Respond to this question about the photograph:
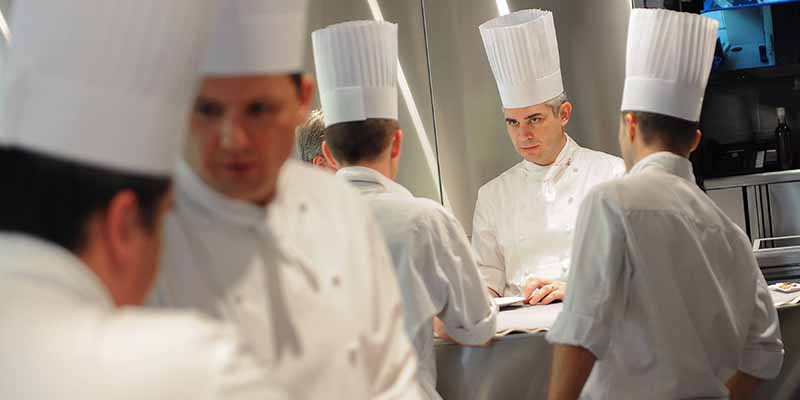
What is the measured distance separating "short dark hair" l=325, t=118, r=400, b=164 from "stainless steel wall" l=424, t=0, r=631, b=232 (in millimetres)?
2082

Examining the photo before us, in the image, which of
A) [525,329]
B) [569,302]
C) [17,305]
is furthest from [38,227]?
[525,329]

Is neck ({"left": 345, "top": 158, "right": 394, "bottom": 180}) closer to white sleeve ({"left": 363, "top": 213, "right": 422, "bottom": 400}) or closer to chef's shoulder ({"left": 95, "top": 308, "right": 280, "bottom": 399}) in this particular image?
white sleeve ({"left": 363, "top": 213, "right": 422, "bottom": 400})

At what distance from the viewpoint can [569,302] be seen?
2.02m

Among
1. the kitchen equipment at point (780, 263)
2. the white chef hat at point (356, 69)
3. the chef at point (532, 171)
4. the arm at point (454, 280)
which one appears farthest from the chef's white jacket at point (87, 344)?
the kitchen equipment at point (780, 263)

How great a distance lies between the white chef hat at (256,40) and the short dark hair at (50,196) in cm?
18

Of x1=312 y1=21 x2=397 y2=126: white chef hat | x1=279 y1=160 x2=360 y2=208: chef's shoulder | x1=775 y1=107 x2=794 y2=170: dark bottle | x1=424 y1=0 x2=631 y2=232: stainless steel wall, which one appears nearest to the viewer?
x1=279 y1=160 x2=360 y2=208: chef's shoulder

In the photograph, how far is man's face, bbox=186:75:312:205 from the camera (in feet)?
2.70

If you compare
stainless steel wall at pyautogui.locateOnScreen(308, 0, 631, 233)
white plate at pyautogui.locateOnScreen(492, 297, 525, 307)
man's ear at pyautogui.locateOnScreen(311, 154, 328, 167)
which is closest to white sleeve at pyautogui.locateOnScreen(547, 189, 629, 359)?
white plate at pyautogui.locateOnScreen(492, 297, 525, 307)

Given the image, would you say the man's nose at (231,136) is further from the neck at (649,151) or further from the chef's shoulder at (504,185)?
the chef's shoulder at (504,185)

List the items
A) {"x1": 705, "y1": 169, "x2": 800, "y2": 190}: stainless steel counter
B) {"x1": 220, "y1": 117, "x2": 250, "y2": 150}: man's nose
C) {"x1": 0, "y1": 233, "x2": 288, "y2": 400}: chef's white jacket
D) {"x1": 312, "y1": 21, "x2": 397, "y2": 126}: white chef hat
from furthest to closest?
{"x1": 705, "y1": 169, "x2": 800, "y2": 190}: stainless steel counter, {"x1": 312, "y1": 21, "x2": 397, "y2": 126}: white chef hat, {"x1": 220, "y1": 117, "x2": 250, "y2": 150}: man's nose, {"x1": 0, "y1": 233, "x2": 288, "y2": 400}: chef's white jacket

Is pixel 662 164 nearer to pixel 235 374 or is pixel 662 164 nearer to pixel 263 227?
pixel 263 227

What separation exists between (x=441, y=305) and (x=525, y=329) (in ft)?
1.13

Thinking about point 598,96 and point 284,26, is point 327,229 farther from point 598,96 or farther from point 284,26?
point 598,96

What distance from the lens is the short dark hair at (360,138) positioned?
191cm
